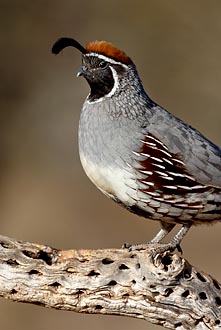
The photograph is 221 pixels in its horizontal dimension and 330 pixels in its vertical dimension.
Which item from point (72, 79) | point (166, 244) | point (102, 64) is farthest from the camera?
point (72, 79)

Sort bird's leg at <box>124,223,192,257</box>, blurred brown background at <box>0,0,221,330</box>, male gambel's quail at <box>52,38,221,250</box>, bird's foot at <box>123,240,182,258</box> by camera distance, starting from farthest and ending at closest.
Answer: blurred brown background at <box>0,0,221,330</box> < male gambel's quail at <box>52,38,221,250</box> < bird's leg at <box>124,223,192,257</box> < bird's foot at <box>123,240,182,258</box>

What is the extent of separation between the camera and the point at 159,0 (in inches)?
435

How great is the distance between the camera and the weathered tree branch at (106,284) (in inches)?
178

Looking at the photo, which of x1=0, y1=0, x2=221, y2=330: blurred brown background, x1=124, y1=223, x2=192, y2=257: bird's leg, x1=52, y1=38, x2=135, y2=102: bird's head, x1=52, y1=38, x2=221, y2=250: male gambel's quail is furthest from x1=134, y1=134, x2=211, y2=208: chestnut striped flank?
x1=0, y1=0, x2=221, y2=330: blurred brown background

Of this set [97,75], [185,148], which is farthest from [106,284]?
[97,75]

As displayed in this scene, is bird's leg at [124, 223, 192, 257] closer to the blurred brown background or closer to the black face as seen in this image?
the black face

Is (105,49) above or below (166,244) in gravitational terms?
above

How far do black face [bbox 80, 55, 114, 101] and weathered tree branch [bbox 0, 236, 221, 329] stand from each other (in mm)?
1014

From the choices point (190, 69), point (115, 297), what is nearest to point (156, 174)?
point (115, 297)

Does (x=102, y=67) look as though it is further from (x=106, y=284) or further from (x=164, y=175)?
(x=106, y=284)

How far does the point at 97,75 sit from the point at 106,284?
1203 millimetres

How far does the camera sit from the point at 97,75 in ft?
16.9

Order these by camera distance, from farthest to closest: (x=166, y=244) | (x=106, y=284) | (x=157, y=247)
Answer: (x=166, y=244) → (x=157, y=247) → (x=106, y=284)

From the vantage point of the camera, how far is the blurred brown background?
10.0 m
